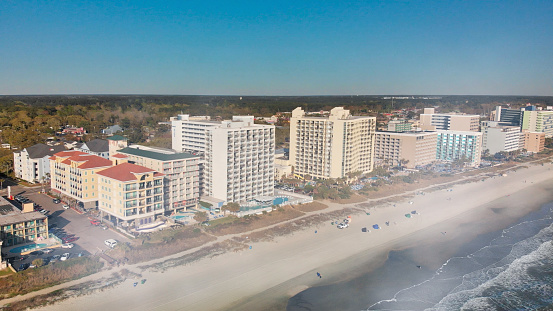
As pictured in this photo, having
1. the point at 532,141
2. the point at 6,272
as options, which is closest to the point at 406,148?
the point at 532,141

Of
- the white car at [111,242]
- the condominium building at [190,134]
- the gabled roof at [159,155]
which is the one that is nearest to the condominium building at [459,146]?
the condominium building at [190,134]

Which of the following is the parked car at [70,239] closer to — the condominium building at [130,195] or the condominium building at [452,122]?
the condominium building at [130,195]

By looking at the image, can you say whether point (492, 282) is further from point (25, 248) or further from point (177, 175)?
point (25, 248)

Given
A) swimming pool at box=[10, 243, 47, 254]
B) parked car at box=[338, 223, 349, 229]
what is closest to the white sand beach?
parked car at box=[338, 223, 349, 229]

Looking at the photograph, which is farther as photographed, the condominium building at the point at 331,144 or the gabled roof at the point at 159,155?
the condominium building at the point at 331,144

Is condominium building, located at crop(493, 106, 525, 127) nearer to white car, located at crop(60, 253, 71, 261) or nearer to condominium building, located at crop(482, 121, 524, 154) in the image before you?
condominium building, located at crop(482, 121, 524, 154)

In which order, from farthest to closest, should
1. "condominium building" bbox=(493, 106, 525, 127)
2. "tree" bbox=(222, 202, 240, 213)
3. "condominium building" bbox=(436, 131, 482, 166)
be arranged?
1. "condominium building" bbox=(493, 106, 525, 127)
2. "condominium building" bbox=(436, 131, 482, 166)
3. "tree" bbox=(222, 202, 240, 213)

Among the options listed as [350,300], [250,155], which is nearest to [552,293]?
[350,300]
